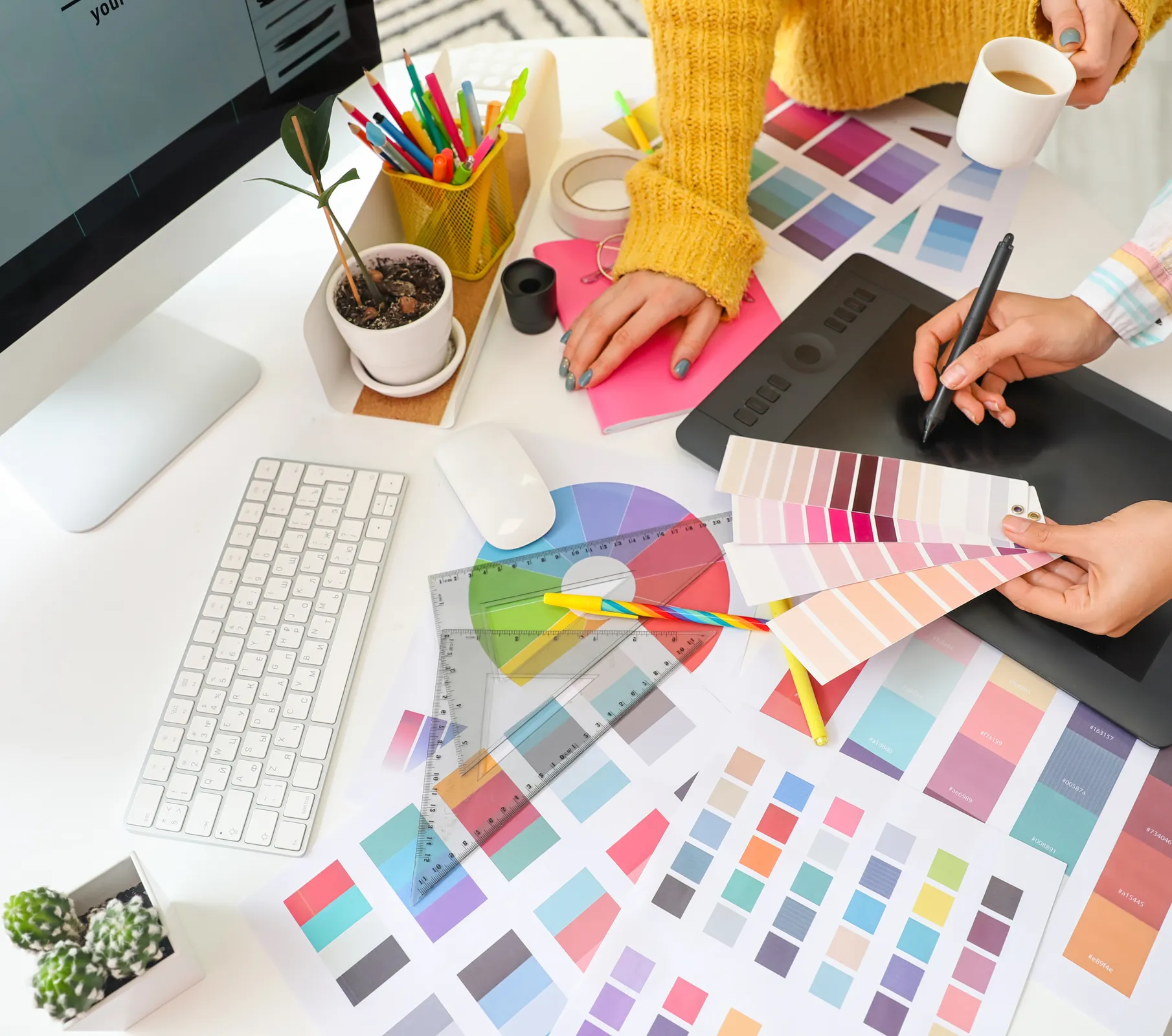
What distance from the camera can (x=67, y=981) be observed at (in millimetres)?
479

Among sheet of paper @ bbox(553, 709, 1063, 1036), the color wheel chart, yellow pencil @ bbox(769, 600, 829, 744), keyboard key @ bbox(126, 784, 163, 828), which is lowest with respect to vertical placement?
sheet of paper @ bbox(553, 709, 1063, 1036)

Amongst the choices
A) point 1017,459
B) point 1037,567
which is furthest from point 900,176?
point 1037,567

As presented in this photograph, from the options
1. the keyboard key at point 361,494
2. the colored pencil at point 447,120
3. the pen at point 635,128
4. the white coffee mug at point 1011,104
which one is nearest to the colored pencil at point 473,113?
the colored pencil at point 447,120

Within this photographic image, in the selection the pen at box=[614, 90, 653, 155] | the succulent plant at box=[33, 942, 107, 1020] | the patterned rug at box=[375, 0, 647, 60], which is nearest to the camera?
the succulent plant at box=[33, 942, 107, 1020]

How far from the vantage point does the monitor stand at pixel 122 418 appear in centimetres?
78

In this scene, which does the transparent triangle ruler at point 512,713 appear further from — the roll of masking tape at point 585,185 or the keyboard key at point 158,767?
the roll of masking tape at point 585,185

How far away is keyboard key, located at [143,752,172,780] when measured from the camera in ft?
2.11

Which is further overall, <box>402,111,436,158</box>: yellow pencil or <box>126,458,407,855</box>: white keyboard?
<box>402,111,436,158</box>: yellow pencil

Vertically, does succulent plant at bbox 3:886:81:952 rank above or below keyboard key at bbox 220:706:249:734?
above

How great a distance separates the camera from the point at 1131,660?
65cm

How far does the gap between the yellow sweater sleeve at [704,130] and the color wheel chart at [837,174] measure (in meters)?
0.06

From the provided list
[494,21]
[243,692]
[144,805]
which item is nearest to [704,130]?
[243,692]

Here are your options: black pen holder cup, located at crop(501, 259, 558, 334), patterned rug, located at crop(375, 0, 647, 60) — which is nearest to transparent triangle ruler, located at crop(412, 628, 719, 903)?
black pen holder cup, located at crop(501, 259, 558, 334)

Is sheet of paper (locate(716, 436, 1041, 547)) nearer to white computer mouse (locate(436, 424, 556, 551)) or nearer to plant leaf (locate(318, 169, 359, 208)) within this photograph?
white computer mouse (locate(436, 424, 556, 551))
